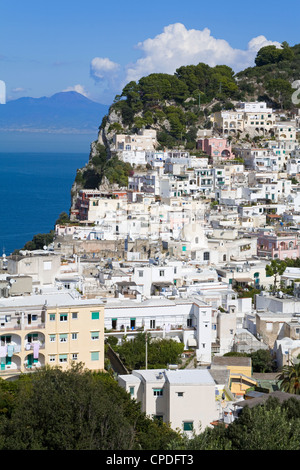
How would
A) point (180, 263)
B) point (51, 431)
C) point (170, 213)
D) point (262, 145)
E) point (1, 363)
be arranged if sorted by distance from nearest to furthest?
point (51, 431) → point (1, 363) → point (180, 263) → point (170, 213) → point (262, 145)

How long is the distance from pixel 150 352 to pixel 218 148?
32371mm

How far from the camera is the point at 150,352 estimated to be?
19875 mm

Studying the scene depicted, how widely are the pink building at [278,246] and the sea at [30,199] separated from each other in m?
11.2

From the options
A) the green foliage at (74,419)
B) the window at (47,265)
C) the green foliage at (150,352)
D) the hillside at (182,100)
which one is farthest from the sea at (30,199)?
the green foliage at (74,419)

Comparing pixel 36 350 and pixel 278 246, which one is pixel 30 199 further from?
pixel 36 350

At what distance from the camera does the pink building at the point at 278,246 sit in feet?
115

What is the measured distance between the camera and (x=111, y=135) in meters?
52.7

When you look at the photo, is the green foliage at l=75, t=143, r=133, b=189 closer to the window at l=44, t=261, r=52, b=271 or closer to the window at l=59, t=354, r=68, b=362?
the window at l=44, t=261, r=52, b=271

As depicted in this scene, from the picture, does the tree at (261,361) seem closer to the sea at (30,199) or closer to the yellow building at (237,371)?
the yellow building at (237,371)

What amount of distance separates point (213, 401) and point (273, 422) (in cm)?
301

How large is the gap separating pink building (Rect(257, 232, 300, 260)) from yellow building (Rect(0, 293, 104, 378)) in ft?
57.9
